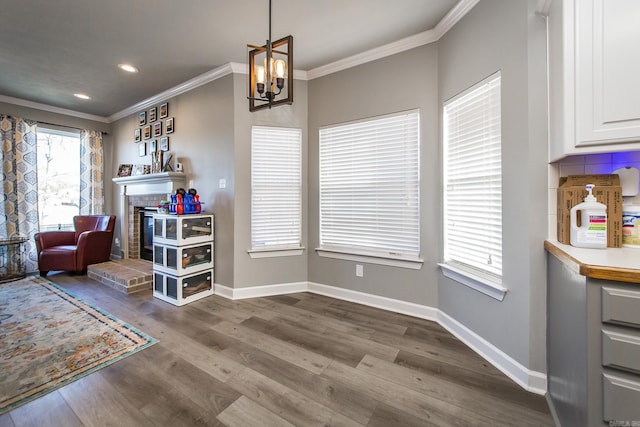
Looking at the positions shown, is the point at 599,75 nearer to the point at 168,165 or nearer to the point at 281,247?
the point at 281,247

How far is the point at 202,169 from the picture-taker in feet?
10.9

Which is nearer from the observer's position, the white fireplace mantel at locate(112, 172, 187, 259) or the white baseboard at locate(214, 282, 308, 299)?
the white baseboard at locate(214, 282, 308, 299)

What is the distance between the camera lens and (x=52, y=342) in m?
2.04

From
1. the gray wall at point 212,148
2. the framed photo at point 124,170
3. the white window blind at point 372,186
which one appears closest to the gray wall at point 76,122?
the framed photo at point 124,170

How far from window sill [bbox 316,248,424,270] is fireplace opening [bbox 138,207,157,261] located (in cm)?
319

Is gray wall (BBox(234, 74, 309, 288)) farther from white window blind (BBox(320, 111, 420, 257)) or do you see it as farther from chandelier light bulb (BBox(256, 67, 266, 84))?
chandelier light bulb (BBox(256, 67, 266, 84))

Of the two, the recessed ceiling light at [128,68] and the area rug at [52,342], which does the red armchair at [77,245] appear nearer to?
the area rug at [52,342]

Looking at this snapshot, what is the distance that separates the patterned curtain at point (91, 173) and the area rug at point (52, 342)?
6.94 ft

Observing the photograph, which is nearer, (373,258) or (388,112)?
(388,112)

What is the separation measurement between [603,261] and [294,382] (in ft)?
5.64

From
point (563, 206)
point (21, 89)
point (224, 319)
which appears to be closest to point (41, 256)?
point (21, 89)

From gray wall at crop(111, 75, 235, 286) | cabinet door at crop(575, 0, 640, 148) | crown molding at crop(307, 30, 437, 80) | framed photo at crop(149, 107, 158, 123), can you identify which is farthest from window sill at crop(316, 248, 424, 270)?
framed photo at crop(149, 107, 158, 123)

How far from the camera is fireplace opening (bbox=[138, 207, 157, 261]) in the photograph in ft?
14.1

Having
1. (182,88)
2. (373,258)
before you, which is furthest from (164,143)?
(373,258)
